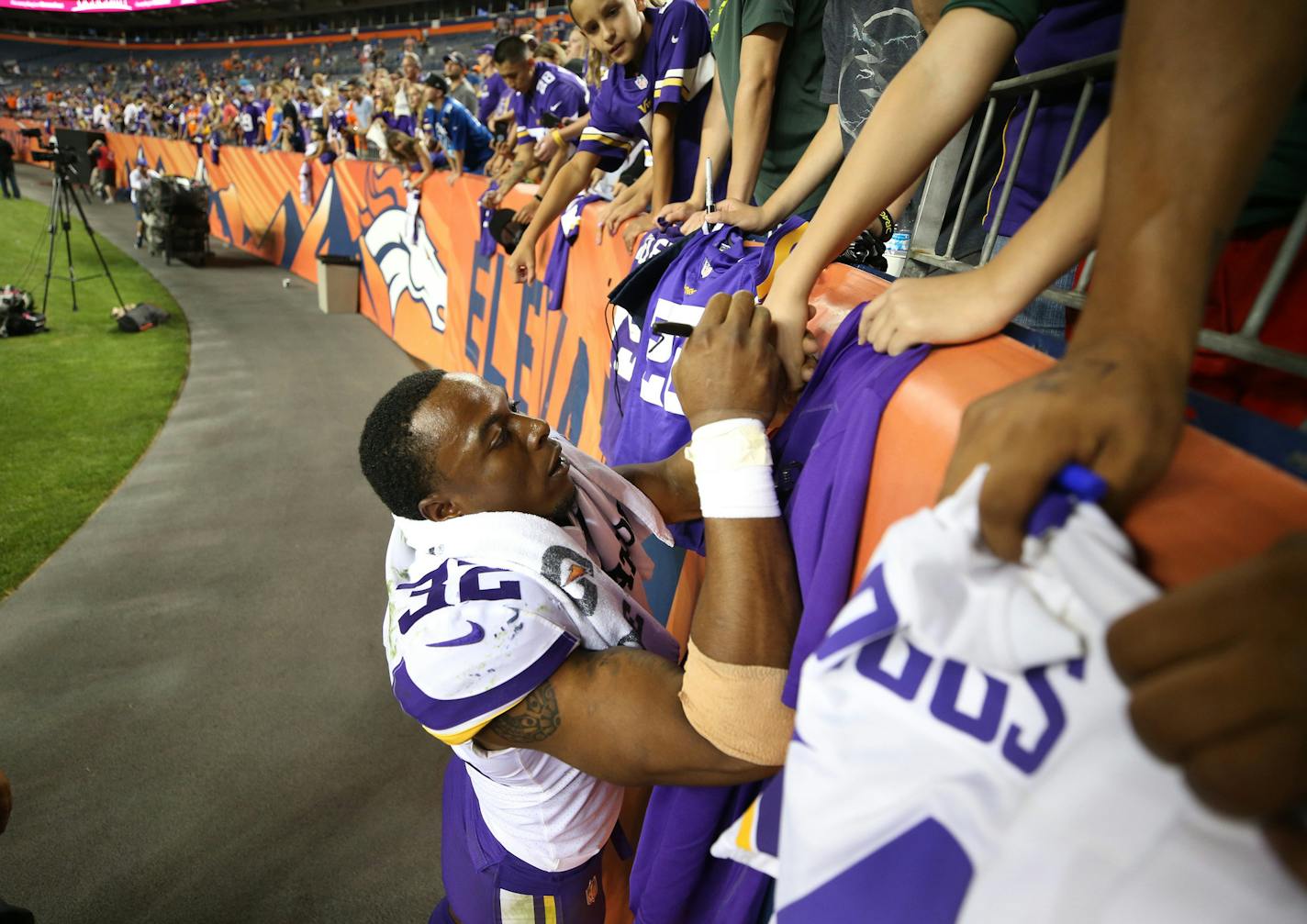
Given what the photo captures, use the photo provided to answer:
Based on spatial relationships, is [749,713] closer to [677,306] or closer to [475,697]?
[475,697]

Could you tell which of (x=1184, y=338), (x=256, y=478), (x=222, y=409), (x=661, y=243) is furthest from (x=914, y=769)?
(x=222, y=409)

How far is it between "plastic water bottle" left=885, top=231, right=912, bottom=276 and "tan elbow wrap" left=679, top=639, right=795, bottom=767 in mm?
1212

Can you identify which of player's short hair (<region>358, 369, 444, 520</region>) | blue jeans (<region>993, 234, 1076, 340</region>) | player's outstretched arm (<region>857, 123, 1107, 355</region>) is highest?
player's outstretched arm (<region>857, 123, 1107, 355</region>)

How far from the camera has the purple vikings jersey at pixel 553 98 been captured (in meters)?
5.18

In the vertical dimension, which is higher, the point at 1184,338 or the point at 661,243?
the point at 1184,338

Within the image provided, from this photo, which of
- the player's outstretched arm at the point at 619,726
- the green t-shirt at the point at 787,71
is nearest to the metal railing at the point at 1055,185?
the green t-shirt at the point at 787,71

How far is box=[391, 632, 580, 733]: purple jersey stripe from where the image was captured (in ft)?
3.38

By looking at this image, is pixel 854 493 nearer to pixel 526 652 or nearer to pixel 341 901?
pixel 526 652

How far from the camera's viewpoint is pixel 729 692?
909 millimetres

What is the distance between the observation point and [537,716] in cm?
105

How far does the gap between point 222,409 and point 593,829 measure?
5599 mm

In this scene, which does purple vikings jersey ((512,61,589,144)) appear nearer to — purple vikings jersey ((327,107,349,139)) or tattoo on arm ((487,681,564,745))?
tattoo on arm ((487,681,564,745))

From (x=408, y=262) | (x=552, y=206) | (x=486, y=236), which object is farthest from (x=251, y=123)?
(x=552, y=206)

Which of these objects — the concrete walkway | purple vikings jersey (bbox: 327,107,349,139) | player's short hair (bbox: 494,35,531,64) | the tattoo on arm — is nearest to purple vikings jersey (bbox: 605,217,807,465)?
the tattoo on arm
